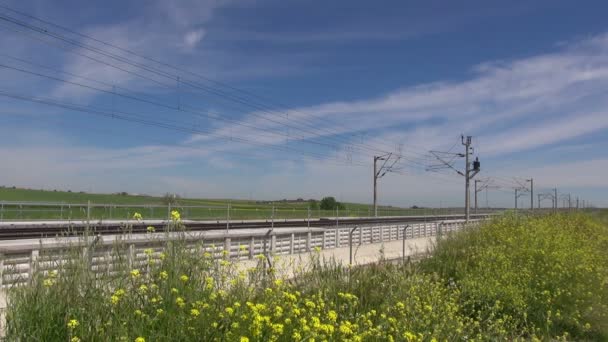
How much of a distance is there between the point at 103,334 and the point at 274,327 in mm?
1287

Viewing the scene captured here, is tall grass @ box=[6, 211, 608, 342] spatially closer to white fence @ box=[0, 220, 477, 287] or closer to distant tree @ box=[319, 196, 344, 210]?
white fence @ box=[0, 220, 477, 287]

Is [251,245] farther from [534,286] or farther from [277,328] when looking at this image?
[277,328]

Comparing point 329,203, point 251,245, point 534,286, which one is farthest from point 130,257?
point 329,203

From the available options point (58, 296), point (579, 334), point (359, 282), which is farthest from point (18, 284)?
point (579, 334)

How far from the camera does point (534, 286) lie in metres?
10.5

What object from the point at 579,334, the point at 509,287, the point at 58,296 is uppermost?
the point at 58,296

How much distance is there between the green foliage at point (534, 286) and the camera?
9250 millimetres

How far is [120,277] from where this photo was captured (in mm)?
4770

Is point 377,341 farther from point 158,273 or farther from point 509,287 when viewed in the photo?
point 509,287

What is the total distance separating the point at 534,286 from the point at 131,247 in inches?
321

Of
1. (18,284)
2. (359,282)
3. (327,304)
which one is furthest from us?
(359,282)

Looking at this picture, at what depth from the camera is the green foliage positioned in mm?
9250

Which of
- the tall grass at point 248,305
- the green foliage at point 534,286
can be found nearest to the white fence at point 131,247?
the tall grass at point 248,305

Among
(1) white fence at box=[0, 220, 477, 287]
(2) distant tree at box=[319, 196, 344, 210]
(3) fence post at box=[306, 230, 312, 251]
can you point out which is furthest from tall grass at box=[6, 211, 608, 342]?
(2) distant tree at box=[319, 196, 344, 210]
